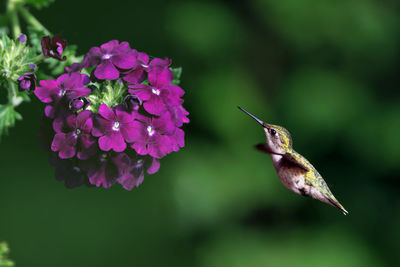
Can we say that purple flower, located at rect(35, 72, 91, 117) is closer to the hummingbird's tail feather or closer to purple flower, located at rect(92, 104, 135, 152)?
purple flower, located at rect(92, 104, 135, 152)

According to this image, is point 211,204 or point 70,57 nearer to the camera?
point 70,57

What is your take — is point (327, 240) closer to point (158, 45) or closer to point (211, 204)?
point (211, 204)

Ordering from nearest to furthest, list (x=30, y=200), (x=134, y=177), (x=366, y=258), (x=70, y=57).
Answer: (x=134, y=177) < (x=70, y=57) < (x=366, y=258) < (x=30, y=200)

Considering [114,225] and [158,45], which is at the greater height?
[158,45]

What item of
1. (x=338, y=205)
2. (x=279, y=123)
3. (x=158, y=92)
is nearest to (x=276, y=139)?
(x=338, y=205)

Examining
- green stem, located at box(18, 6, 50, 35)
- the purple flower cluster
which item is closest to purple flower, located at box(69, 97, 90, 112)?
the purple flower cluster

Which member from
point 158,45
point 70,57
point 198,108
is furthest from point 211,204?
point 70,57

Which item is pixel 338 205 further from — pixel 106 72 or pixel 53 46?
pixel 53 46

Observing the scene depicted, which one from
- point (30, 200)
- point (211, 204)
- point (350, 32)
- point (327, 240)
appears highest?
point (350, 32)
